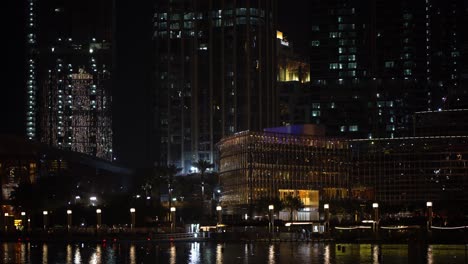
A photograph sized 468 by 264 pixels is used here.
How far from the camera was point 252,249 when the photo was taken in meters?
123

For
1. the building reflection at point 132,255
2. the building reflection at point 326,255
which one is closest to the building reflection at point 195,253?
the building reflection at point 132,255

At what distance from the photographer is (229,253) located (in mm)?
117875

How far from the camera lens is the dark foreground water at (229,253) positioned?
109 metres

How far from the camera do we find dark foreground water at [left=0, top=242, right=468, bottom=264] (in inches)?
4277

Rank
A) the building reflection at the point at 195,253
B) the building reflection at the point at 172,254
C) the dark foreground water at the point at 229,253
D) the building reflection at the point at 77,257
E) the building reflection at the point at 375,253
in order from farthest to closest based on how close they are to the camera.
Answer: the building reflection at the point at 77,257, the building reflection at the point at 195,253, the dark foreground water at the point at 229,253, the building reflection at the point at 172,254, the building reflection at the point at 375,253

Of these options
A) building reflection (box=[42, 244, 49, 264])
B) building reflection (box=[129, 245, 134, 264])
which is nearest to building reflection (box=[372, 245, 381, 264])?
building reflection (box=[129, 245, 134, 264])

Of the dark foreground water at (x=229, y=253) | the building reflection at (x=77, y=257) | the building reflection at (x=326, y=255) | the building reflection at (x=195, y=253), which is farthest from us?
the building reflection at (x=77, y=257)

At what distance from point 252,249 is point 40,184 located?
8446 centimetres

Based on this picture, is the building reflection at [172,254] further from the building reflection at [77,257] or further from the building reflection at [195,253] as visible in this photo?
the building reflection at [77,257]

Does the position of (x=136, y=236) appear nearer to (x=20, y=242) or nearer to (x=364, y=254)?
(x=20, y=242)

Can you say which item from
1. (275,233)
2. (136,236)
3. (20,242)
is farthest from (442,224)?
(20,242)

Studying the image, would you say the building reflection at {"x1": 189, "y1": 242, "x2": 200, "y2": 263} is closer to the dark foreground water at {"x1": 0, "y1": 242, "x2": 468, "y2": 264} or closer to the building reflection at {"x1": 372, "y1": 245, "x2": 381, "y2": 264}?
the dark foreground water at {"x1": 0, "y1": 242, "x2": 468, "y2": 264}

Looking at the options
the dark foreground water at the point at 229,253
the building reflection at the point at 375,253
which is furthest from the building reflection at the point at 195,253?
the building reflection at the point at 375,253

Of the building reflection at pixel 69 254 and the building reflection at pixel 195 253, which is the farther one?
the building reflection at pixel 69 254
